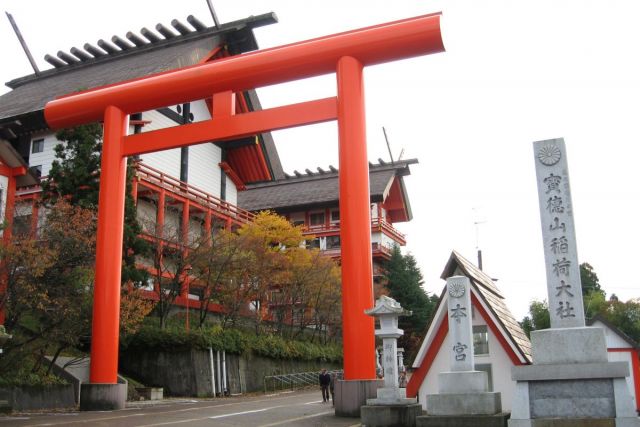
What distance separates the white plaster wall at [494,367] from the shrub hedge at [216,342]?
11.1m

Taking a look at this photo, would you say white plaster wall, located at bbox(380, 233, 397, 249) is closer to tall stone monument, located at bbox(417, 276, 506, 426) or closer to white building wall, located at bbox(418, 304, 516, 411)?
white building wall, located at bbox(418, 304, 516, 411)

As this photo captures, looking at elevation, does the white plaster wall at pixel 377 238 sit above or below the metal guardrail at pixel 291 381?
above

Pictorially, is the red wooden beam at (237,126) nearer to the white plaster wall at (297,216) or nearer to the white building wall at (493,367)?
the white building wall at (493,367)

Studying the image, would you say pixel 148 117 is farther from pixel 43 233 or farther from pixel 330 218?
pixel 330 218

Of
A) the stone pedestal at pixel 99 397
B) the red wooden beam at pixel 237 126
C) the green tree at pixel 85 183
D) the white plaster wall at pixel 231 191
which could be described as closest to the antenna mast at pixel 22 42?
the white plaster wall at pixel 231 191

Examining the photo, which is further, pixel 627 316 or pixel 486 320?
pixel 627 316

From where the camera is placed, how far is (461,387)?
11.1 metres

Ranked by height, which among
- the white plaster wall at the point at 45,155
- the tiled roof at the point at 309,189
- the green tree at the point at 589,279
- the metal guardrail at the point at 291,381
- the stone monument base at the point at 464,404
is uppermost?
the tiled roof at the point at 309,189

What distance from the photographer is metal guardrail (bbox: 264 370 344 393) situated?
27436mm

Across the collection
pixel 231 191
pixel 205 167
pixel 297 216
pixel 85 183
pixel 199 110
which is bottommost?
pixel 85 183

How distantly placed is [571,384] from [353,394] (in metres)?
6.12

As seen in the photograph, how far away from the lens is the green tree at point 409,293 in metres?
39.7

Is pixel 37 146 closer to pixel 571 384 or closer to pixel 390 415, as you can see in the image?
pixel 390 415

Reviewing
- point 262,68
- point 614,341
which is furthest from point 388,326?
point 614,341
